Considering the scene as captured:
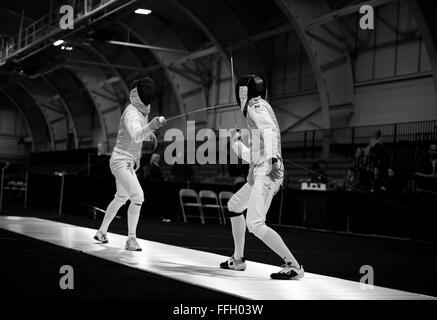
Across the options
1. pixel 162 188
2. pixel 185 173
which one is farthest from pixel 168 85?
pixel 162 188

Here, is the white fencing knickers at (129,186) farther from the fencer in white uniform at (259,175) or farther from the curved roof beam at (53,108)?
the curved roof beam at (53,108)

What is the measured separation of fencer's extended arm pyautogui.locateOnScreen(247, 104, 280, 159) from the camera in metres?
4.91

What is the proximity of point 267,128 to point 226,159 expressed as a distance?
1786 cm

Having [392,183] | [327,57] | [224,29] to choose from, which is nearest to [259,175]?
[392,183]

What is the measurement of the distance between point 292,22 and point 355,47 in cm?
245

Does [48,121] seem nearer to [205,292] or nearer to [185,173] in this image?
[185,173]

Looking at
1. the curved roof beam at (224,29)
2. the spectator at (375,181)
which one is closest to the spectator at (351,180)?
the spectator at (375,181)

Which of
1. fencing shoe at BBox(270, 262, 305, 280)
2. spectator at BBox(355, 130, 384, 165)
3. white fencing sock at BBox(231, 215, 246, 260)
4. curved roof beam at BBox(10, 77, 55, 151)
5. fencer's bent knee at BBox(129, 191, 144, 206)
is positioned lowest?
fencing shoe at BBox(270, 262, 305, 280)

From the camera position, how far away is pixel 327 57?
2095 centimetres

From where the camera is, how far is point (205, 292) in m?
3.87

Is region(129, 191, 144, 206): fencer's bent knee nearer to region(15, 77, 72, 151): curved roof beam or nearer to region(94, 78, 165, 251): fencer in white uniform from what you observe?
region(94, 78, 165, 251): fencer in white uniform

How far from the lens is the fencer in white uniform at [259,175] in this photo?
15.9ft

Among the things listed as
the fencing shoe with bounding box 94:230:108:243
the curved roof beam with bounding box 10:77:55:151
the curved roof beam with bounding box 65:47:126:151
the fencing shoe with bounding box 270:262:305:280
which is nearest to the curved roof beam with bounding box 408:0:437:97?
the fencing shoe with bounding box 94:230:108:243

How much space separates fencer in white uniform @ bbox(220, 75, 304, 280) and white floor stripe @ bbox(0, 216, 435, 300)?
0.63 ft
